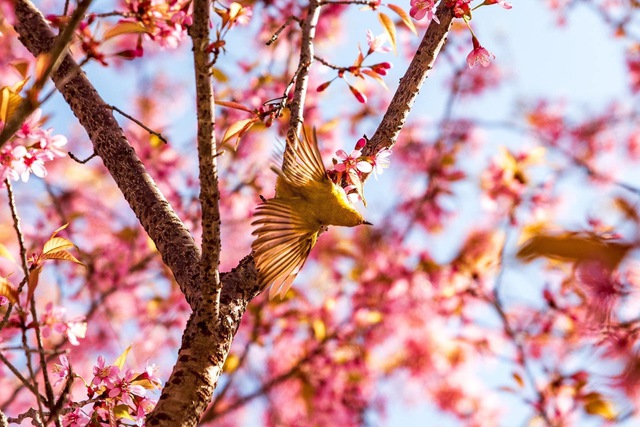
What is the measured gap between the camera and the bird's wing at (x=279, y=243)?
102 centimetres

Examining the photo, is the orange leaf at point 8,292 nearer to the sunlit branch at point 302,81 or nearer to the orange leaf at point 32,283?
the orange leaf at point 32,283

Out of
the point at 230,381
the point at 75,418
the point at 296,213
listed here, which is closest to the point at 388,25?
the point at 296,213

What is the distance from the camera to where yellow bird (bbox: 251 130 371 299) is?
103 centimetres

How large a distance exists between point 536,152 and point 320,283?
71.3 inches

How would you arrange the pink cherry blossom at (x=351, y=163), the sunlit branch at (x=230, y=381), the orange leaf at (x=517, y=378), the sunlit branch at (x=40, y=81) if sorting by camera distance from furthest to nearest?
the sunlit branch at (x=230, y=381), the orange leaf at (x=517, y=378), the pink cherry blossom at (x=351, y=163), the sunlit branch at (x=40, y=81)

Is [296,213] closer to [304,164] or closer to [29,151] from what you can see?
[304,164]

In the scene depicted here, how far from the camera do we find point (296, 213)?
3.41 feet

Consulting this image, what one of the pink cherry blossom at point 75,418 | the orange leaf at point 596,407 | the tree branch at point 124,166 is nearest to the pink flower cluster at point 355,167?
the tree branch at point 124,166

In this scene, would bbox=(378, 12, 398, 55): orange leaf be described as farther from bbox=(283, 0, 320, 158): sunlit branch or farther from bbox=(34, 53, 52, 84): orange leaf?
bbox=(34, 53, 52, 84): orange leaf

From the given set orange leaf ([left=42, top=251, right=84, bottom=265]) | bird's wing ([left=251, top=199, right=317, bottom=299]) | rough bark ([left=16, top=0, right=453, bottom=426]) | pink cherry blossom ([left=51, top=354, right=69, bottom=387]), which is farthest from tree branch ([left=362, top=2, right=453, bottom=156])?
pink cherry blossom ([left=51, top=354, right=69, bottom=387])

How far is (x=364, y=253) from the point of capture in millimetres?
3895

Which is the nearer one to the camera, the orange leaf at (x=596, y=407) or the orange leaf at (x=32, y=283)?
the orange leaf at (x=32, y=283)

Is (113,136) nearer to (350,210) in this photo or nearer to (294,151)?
(294,151)

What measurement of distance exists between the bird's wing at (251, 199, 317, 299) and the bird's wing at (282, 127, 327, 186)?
0.06 metres
